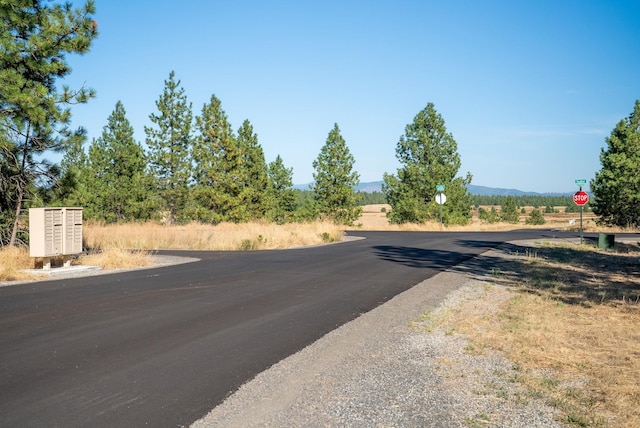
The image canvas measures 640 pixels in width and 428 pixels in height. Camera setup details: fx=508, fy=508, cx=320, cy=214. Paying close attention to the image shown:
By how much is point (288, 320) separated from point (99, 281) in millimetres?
6882

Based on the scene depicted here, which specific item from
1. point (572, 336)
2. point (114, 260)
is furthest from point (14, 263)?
point (572, 336)

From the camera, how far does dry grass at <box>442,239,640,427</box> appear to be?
4.60m

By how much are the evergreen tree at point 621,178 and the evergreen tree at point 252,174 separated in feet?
86.5

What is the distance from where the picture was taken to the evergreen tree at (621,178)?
3653 centimetres

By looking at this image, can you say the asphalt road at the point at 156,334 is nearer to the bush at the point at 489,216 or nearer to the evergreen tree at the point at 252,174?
the evergreen tree at the point at 252,174

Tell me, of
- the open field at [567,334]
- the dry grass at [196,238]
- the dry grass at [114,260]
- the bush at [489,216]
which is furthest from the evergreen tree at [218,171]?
the bush at [489,216]

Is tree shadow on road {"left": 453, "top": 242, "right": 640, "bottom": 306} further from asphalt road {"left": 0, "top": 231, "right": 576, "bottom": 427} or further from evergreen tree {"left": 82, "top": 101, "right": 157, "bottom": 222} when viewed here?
evergreen tree {"left": 82, "top": 101, "right": 157, "bottom": 222}

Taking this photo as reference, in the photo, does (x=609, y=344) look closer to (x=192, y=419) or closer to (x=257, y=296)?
(x=192, y=419)

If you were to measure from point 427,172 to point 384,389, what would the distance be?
1583 inches

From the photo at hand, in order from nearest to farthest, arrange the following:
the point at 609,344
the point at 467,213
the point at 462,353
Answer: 1. the point at 462,353
2. the point at 609,344
3. the point at 467,213

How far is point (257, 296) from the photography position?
10.4m

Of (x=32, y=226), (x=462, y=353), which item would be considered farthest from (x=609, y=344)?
(x=32, y=226)

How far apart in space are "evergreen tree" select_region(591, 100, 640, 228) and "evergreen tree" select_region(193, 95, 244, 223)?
27272mm

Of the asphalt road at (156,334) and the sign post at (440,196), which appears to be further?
the sign post at (440,196)
